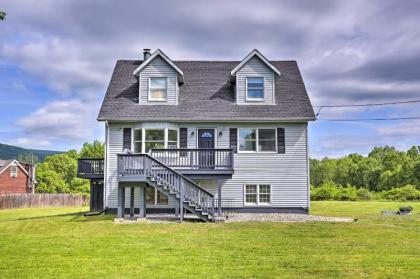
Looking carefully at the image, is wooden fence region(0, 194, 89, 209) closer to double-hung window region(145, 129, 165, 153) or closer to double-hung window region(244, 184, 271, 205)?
double-hung window region(145, 129, 165, 153)

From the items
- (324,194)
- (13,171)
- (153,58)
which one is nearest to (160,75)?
(153,58)

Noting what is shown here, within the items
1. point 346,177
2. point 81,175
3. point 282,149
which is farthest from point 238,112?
point 346,177

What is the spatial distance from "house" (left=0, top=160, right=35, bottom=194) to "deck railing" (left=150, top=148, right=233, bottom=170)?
41379 mm

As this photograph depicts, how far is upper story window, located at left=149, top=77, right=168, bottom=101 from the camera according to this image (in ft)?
75.3

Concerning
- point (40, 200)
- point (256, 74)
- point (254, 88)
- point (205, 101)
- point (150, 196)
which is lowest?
point (40, 200)

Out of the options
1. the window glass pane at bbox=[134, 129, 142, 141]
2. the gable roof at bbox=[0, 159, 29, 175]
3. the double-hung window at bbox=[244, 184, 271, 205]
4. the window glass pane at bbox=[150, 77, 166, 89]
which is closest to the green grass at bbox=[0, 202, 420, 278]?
the double-hung window at bbox=[244, 184, 271, 205]

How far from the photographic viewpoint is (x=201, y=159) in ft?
67.7

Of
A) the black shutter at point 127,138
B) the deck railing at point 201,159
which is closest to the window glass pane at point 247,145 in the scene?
the deck railing at point 201,159

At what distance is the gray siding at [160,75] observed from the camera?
22.8 meters

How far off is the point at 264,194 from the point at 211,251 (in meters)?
11.1

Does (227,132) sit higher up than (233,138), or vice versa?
(227,132)

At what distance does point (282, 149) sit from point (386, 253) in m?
11.1

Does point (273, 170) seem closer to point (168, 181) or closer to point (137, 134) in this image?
point (168, 181)

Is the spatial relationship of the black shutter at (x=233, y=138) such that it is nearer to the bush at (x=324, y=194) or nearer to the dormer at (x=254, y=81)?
the dormer at (x=254, y=81)
